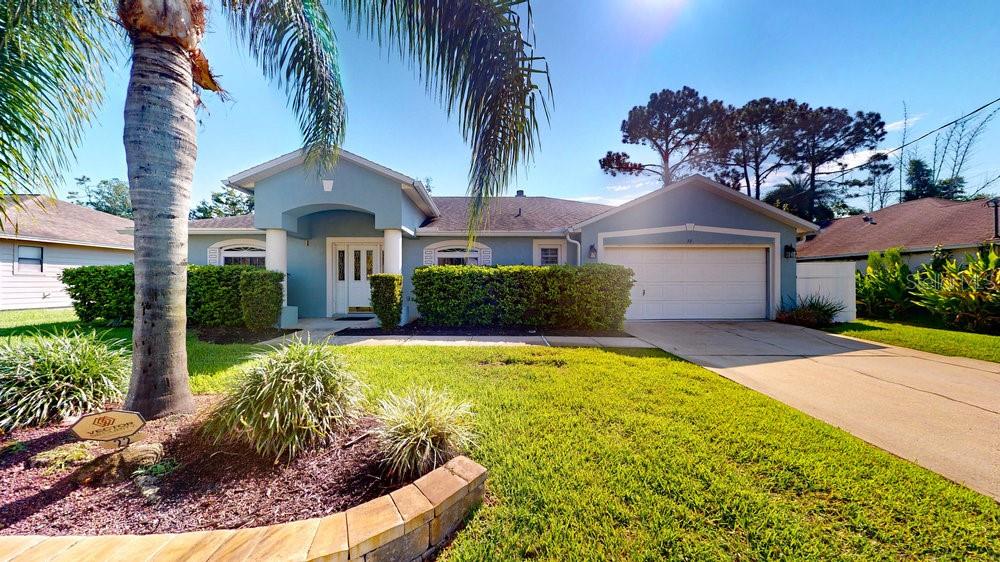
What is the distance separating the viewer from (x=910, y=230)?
1251 centimetres

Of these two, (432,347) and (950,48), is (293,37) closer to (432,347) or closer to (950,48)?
(432,347)

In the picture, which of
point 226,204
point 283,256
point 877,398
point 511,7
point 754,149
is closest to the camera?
point 511,7

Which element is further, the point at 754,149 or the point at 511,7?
the point at 754,149

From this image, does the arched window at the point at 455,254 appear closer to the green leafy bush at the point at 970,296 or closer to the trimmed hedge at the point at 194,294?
the trimmed hedge at the point at 194,294

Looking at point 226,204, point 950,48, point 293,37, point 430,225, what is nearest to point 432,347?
point 293,37

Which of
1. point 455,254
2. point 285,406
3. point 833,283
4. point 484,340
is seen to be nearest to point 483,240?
point 455,254

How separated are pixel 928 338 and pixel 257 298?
49.3 feet

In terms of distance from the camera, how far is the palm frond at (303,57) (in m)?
4.16

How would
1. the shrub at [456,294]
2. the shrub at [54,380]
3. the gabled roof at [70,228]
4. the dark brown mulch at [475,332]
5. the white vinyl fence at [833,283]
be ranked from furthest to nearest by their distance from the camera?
the gabled roof at [70,228], the white vinyl fence at [833,283], the shrub at [456,294], the dark brown mulch at [475,332], the shrub at [54,380]

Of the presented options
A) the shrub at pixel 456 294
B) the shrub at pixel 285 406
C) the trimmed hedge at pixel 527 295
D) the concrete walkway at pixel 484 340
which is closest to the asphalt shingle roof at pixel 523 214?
the shrub at pixel 456 294

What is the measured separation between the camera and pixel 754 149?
1984 centimetres

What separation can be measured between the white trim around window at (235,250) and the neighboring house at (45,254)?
4284mm

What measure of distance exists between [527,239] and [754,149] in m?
17.9

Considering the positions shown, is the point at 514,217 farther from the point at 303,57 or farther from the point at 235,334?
the point at 235,334
